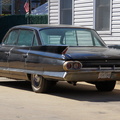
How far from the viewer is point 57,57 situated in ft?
35.1

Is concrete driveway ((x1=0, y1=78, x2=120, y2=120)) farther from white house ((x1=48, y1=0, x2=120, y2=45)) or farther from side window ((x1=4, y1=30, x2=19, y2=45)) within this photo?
white house ((x1=48, y1=0, x2=120, y2=45))

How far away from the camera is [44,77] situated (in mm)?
11102

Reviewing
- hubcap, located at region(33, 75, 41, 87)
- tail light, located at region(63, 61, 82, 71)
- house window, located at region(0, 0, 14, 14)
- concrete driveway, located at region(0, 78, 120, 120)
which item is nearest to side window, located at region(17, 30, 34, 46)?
hubcap, located at region(33, 75, 41, 87)

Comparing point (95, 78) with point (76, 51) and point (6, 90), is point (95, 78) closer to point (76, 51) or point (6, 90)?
point (76, 51)

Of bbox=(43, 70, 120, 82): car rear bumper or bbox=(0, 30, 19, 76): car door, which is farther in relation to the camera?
bbox=(0, 30, 19, 76): car door

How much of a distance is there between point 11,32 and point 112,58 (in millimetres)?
3241

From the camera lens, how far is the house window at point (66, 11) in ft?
64.3

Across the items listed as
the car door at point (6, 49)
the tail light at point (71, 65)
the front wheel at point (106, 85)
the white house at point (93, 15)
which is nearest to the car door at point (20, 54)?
the car door at point (6, 49)

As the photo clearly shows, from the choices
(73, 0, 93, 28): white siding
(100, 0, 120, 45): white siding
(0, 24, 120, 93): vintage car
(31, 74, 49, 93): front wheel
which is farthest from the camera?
(73, 0, 93, 28): white siding

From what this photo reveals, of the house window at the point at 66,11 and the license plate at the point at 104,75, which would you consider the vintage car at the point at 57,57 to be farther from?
the house window at the point at 66,11

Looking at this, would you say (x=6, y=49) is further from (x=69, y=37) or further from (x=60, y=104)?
(x=60, y=104)

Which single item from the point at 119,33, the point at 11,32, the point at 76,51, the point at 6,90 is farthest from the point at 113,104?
the point at 119,33

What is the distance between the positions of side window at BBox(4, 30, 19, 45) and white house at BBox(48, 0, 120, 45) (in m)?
4.82

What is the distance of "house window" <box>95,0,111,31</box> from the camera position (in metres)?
17.5
